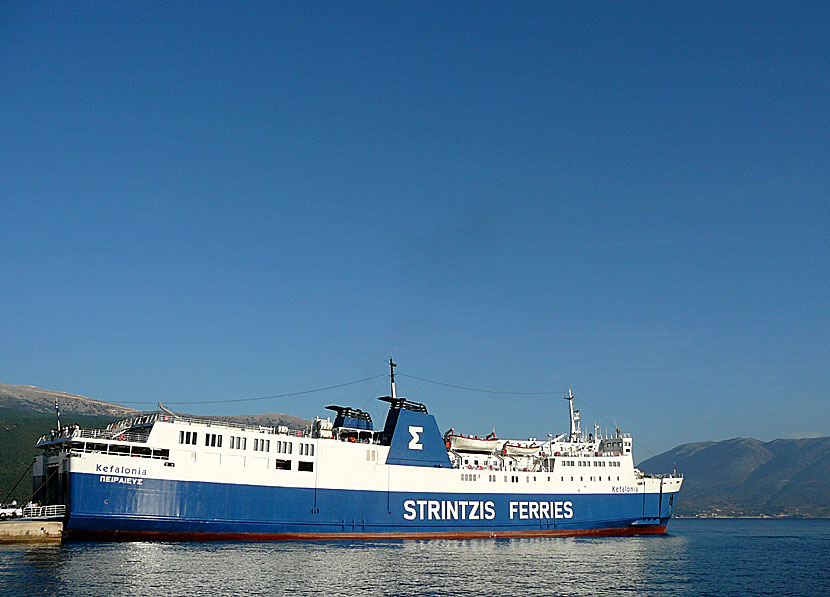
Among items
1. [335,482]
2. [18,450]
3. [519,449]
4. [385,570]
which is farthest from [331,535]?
[18,450]

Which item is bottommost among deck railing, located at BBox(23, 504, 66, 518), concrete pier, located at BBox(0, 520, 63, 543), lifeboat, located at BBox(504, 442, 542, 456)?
concrete pier, located at BBox(0, 520, 63, 543)

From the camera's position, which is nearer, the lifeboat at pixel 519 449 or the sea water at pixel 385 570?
the sea water at pixel 385 570

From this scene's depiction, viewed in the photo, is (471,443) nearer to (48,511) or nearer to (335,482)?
(335,482)

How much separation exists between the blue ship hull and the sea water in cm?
120

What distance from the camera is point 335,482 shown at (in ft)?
145

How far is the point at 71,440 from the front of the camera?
38500 millimetres

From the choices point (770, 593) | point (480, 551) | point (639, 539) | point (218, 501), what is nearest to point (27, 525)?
point (218, 501)

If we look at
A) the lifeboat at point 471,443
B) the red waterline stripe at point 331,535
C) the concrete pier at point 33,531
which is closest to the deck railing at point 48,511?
the concrete pier at point 33,531

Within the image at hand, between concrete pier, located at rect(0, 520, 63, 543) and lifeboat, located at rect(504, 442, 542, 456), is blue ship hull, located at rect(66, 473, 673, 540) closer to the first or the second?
concrete pier, located at rect(0, 520, 63, 543)

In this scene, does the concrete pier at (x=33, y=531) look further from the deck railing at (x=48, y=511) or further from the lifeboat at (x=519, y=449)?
the lifeboat at (x=519, y=449)

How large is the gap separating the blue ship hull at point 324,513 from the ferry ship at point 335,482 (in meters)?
0.07

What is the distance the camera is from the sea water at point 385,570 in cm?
2741

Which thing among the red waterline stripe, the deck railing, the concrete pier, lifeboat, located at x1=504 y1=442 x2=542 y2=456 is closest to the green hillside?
the concrete pier

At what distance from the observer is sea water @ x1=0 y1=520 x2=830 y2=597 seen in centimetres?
2741
